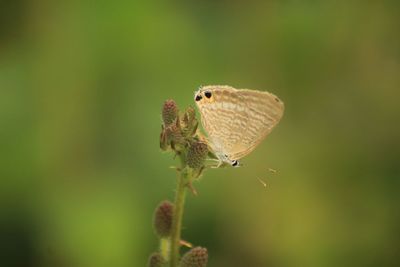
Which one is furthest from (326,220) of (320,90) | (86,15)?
(86,15)

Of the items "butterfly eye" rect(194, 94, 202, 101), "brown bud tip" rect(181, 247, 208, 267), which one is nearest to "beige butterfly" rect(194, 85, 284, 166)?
"butterfly eye" rect(194, 94, 202, 101)

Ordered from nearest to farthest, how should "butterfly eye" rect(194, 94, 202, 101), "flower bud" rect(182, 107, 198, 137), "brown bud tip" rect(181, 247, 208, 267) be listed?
"brown bud tip" rect(181, 247, 208, 267)
"flower bud" rect(182, 107, 198, 137)
"butterfly eye" rect(194, 94, 202, 101)

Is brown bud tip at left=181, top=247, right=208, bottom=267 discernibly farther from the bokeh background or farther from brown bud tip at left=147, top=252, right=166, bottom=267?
the bokeh background

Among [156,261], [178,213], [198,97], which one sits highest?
[198,97]

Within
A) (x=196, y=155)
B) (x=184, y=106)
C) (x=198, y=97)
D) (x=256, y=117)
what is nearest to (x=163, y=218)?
(x=196, y=155)

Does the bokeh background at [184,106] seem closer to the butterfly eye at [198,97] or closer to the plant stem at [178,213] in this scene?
the butterfly eye at [198,97]

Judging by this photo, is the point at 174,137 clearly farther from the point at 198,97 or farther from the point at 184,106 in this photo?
the point at 184,106

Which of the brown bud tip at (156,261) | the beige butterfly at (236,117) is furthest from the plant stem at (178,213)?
the beige butterfly at (236,117)
